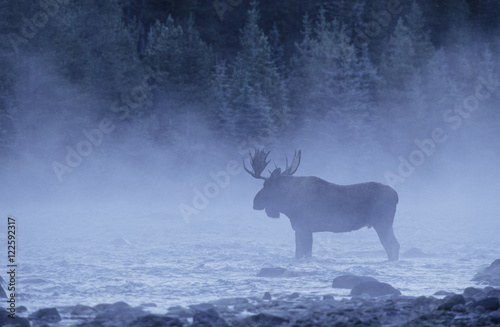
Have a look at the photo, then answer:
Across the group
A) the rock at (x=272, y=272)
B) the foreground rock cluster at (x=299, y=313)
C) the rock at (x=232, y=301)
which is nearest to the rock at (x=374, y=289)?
the foreground rock cluster at (x=299, y=313)

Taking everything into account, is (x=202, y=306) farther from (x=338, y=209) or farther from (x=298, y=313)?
(x=338, y=209)

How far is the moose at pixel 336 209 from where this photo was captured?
14.5 metres

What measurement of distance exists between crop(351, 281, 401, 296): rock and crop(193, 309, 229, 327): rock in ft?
8.85

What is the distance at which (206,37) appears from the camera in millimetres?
60625

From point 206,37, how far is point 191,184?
71.7 feet

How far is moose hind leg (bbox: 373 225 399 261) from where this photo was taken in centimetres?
1449

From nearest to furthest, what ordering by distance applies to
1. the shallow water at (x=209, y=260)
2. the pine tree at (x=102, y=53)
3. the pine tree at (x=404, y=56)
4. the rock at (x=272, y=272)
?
the shallow water at (x=209, y=260)
the rock at (x=272, y=272)
the pine tree at (x=102, y=53)
the pine tree at (x=404, y=56)

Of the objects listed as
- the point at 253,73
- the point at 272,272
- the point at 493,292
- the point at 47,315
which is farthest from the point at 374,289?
the point at 253,73

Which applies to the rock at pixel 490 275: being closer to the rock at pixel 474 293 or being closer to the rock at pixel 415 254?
the rock at pixel 474 293

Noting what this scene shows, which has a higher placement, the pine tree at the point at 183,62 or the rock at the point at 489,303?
the pine tree at the point at 183,62

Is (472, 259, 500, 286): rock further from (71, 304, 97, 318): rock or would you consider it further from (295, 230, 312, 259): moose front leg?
(71, 304, 97, 318): rock

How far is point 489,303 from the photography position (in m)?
8.73

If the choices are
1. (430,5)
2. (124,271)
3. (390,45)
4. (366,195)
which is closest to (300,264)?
(366,195)

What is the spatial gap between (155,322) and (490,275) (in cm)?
557
